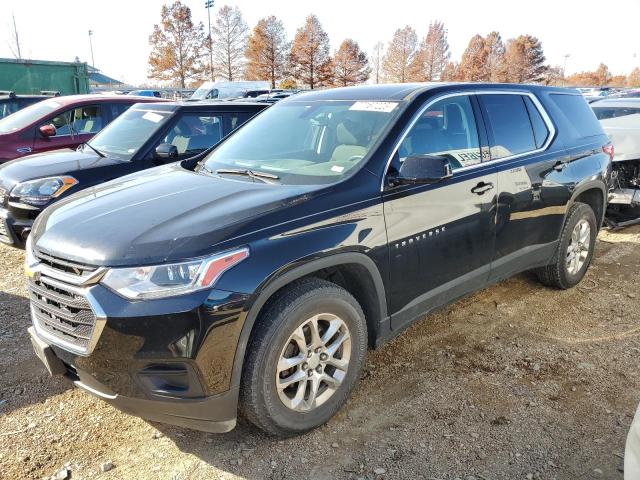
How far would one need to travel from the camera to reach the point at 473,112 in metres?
3.74

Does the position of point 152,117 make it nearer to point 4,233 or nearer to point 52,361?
point 4,233

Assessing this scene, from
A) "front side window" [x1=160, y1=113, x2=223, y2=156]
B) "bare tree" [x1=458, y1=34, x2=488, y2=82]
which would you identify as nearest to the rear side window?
"front side window" [x1=160, y1=113, x2=223, y2=156]

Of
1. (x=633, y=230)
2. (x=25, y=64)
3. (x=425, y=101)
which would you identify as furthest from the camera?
(x=25, y=64)

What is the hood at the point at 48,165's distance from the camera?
17.6ft

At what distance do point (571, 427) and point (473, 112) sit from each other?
212cm

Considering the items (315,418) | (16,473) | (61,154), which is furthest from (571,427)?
(61,154)

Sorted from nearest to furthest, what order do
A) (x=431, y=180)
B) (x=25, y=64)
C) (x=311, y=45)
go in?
(x=431, y=180), (x=25, y=64), (x=311, y=45)

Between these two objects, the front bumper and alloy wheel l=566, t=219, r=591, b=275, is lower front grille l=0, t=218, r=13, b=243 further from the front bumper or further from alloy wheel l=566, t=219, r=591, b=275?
alloy wheel l=566, t=219, r=591, b=275

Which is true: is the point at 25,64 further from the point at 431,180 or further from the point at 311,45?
the point at 311,45

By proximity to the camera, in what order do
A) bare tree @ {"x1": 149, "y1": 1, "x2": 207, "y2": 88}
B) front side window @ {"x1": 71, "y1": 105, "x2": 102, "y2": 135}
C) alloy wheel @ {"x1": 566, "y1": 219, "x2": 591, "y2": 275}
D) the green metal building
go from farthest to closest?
bare tree @ {"x1": 149, "y1": 1, "x2": 207, "y2": 88} < the green metal building < front side window @ {"x1": 71, "y1": 105, "x2": 102, "y2": 135} < alloy wheel @ {"x1": 566, "y1": 219, "x2": 591, "y2": 275}

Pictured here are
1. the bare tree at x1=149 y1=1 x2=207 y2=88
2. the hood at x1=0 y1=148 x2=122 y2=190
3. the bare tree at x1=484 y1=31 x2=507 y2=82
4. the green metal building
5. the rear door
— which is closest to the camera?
the rear door

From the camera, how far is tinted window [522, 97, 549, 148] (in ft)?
13.8

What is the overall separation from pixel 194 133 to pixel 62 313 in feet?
13.9

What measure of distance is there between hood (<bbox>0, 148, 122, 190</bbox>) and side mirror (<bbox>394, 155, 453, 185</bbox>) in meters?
3.87
